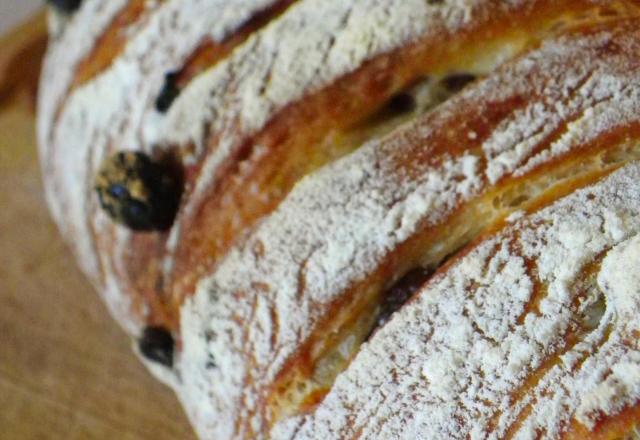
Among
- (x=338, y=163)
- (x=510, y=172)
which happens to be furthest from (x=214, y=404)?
(x=510, y=172)

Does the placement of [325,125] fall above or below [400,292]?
above

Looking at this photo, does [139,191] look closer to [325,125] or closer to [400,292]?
[325,125]

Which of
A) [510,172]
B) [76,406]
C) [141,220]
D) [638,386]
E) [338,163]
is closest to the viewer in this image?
[638,386]

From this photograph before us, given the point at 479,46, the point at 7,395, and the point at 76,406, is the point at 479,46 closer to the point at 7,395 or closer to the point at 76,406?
the point at 76,406

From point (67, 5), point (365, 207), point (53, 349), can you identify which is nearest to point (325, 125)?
point (365, 207)

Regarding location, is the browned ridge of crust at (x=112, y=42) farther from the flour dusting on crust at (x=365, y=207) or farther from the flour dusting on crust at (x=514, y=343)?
the flour dusting on crust at (x=514, y=343)
